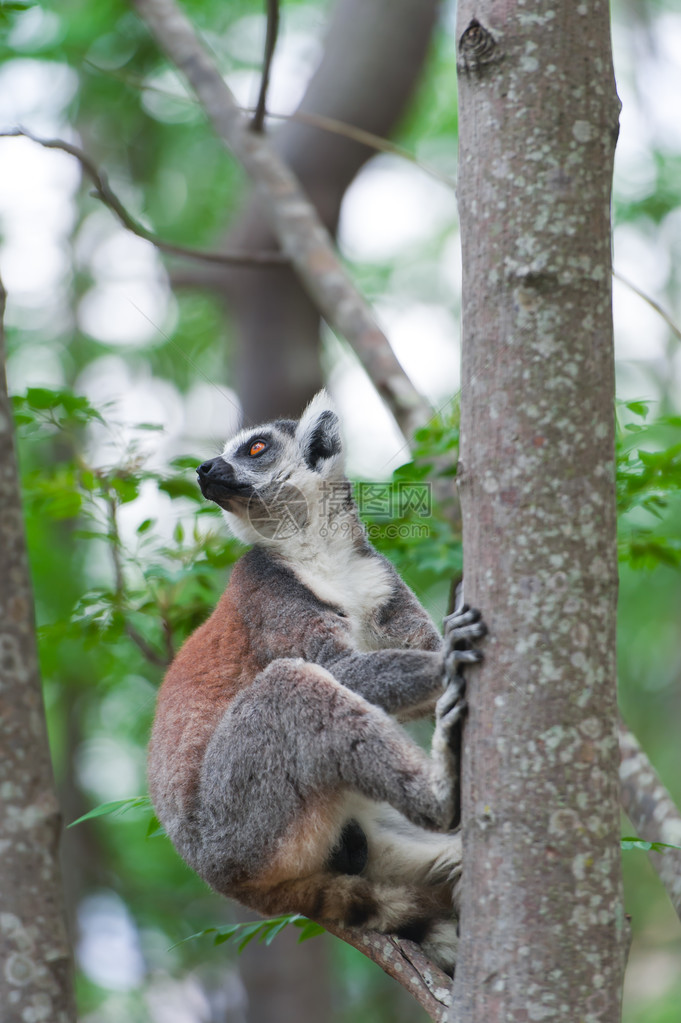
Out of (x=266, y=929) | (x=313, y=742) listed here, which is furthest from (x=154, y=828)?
(x=313, y=742)

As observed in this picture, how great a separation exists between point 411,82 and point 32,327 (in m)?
8.73

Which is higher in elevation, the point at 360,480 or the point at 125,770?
the point at 360,480

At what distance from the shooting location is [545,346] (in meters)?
2.41

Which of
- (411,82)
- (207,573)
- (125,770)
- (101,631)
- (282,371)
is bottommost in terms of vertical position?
(125,770)

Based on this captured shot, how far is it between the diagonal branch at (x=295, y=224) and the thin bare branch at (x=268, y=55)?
0.19 m

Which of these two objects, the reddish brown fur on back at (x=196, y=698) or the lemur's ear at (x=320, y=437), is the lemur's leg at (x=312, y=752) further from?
the lemur's ear at (x=320, y=437)

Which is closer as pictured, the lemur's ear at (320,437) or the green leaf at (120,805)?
the green leaf at (120,805)

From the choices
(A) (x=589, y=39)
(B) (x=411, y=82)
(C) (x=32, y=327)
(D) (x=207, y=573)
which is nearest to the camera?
(A) (x=589, y=39)

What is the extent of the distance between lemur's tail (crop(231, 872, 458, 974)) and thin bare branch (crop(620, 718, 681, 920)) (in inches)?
45.2

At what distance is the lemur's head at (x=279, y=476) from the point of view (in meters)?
4.48

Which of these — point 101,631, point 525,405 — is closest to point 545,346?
point 525,405

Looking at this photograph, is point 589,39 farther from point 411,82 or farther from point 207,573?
point 411,82

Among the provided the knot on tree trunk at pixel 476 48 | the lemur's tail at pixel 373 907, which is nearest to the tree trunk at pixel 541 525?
the knot on tree trunk at pixel 476 48

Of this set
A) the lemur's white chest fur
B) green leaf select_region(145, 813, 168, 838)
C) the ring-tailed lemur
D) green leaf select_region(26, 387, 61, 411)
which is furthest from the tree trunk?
green leaf select_region(26, 387, 61, 411)
